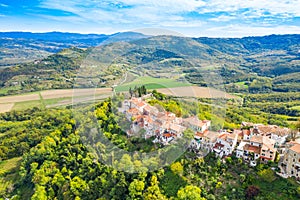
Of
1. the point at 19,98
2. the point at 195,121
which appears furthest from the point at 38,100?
the point at 195,121

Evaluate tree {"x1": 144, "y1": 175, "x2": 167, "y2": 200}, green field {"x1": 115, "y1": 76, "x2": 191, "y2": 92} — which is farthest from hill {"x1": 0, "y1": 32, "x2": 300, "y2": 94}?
tree {"x1": 144, "y1": 175, "x2": 167, "y2": 200}

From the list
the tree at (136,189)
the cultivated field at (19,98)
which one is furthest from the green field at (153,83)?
the cultivated field at (19,98)

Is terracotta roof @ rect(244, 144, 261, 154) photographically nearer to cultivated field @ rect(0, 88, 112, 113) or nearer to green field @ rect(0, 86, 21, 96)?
cultivated field @ rect(0, 88, 112, 113)

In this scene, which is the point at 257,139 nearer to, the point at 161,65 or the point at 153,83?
the point at 153,83

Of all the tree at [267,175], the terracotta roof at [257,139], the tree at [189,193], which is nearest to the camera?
the tree at [189,193]

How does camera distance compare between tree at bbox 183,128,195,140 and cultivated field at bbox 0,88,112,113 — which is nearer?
tree at bbox 183,128,195,140

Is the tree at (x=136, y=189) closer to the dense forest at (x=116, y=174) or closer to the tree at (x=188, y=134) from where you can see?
the dense forest at (x=116, y=174)
